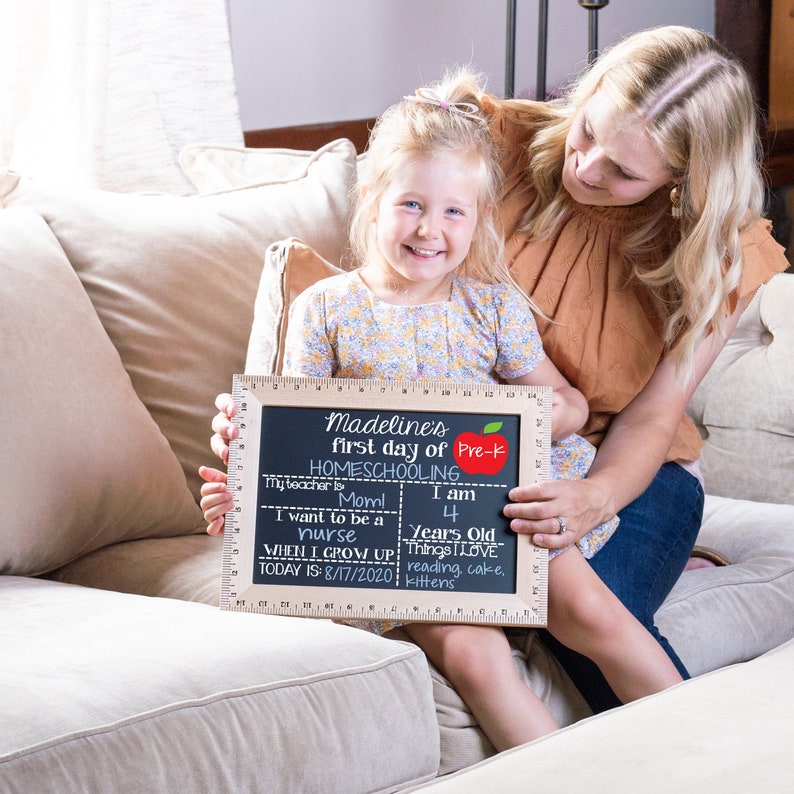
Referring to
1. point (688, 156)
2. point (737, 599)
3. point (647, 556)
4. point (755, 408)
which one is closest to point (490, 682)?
point (647, 556)

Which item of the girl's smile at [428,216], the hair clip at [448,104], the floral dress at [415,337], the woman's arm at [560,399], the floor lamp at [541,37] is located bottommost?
the woman's arm at [560,399]

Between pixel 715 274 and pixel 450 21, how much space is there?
69.8 inches

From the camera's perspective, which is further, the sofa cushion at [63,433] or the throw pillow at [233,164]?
the throw pillow at [233,164]

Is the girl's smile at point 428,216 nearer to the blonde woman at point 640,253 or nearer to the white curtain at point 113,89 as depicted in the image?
the blonde woman at point 640,253

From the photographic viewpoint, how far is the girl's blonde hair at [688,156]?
1350 millimetres

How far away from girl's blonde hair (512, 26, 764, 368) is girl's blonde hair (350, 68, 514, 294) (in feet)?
0.51

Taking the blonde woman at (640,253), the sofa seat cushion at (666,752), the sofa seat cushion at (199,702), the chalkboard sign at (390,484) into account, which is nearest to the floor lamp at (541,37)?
the blonde woman at (640,253)

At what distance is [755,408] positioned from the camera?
6.26 ft

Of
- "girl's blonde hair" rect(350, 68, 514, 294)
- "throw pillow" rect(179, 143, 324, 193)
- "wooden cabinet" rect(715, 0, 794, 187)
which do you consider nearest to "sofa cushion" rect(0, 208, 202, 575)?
"girl's blonde hair" rect(350, 68, 514, 294)

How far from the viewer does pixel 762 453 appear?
1.92 metres

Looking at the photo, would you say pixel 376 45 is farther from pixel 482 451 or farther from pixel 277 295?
pixel 482 451

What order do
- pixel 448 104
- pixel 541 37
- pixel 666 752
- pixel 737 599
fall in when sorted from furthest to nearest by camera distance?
pixel 541 37 < pixel 737 599 < pixel 448 104 < pixel 666 752

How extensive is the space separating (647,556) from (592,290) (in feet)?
1.28

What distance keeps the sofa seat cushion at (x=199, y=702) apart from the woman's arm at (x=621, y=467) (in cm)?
23
